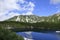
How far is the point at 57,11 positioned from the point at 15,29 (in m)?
1.55

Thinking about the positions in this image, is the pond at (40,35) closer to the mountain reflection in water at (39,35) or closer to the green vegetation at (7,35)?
the mountain reflection in water at (39,35)

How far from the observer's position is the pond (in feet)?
18.7

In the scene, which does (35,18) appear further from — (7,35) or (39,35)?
(7,35)

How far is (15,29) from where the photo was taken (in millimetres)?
5754

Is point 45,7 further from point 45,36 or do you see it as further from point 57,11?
point 45,36

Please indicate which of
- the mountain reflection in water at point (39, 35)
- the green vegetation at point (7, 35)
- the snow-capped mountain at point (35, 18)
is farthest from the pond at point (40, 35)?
the snow-capped mountain at point (35, 18)

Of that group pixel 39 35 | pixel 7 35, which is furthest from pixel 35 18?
pixel 7 35

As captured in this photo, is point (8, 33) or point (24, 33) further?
point (24, 33)

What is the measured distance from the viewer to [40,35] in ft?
19.1

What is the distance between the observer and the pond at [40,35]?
5.70 metres

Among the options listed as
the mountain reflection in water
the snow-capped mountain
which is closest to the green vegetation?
the mountain reflection in water

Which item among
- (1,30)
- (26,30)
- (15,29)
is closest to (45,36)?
(26,30)

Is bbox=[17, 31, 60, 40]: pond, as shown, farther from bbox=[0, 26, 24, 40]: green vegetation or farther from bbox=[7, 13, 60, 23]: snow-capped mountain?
bbox=[7, 13, 60, 23]: snow-capped mountain

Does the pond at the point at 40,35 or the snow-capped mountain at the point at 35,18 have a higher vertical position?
the snow-capped mountain at the point at 35,18
